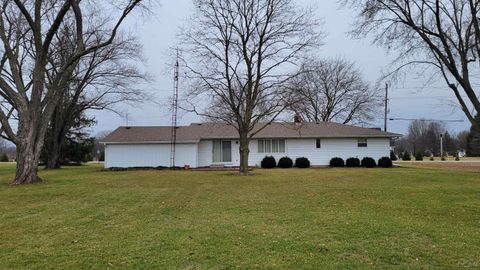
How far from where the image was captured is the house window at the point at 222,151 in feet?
110

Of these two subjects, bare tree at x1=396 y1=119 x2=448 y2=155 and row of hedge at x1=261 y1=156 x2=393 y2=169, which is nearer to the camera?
row of hedge at x1=261 y1=156 x2=393 y2=169

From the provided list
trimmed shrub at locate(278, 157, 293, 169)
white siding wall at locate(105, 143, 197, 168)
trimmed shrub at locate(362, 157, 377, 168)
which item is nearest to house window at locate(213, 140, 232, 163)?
white siding wall at locate(105, 143, 197, 168)

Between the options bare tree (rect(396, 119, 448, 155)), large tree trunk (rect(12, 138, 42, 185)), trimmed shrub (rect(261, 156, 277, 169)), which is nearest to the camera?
large tree trunk (rect(12, 138, 42, 185))

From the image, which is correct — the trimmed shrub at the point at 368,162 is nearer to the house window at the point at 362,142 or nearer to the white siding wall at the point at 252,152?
the white siding wall at the point at 252,152

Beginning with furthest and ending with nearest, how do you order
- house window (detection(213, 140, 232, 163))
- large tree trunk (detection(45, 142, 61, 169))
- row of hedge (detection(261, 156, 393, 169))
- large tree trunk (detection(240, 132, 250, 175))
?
large tree trunk (detection(45, 142, 61, 169)) < house window (detection(213, 140, 232, 163)) < row of hedge (detection(261, 156, 393, 169)) < large tree trunk (detection(240, 132, 250, 175))

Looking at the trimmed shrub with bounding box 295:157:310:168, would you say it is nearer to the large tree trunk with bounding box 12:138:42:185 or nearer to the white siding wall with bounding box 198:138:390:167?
the white siding wall with bounding box 198:138:390:167

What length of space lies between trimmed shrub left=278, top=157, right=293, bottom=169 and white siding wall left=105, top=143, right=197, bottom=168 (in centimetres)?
653

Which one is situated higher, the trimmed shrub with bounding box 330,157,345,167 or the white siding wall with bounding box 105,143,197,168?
the white siding wall with bounding box 105,143,197,168

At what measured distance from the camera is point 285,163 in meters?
32.3

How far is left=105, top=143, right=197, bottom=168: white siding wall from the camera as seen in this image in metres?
32.5

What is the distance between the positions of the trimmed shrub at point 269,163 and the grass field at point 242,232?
19406mm

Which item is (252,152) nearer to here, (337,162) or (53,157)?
(337,162)

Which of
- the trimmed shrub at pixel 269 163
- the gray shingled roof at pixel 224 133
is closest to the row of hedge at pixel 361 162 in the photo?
the gray shingled roof at pixel 224 133

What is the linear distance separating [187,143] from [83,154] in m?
17.6
